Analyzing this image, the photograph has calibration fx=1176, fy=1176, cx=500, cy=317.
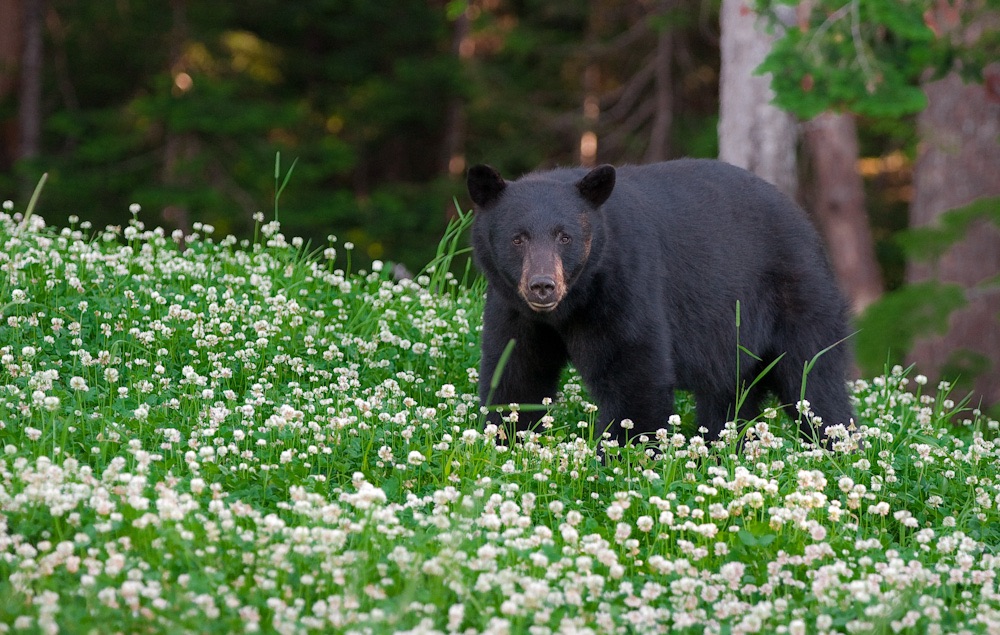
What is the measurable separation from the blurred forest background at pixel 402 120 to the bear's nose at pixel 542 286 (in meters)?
8.86

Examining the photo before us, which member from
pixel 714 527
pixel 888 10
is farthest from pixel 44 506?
pixel 888 10

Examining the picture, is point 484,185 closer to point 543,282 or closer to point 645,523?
point 543,282

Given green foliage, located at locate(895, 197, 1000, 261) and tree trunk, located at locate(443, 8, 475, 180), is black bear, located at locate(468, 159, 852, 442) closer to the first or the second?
green foliage, located at locate(895, 197, 1000, 261)

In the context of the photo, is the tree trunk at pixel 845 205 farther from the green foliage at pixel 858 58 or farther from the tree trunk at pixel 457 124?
the green foliage at pixel 858 58

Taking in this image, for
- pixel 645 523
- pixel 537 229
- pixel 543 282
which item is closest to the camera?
pixel 645 523

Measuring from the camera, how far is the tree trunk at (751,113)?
10.8m

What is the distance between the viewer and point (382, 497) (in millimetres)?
3898

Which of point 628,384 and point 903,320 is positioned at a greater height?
point 903,320

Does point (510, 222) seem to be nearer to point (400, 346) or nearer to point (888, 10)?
point (400, 346)

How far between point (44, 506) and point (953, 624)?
2.96 m

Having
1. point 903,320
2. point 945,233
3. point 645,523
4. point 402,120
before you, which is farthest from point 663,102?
point 645,523

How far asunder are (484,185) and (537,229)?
0.40 meters

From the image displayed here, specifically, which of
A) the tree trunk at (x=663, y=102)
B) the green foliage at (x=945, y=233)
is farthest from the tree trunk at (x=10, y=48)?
the green foliage at (x=945, y=233)

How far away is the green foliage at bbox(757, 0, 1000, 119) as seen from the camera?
26.9ft
